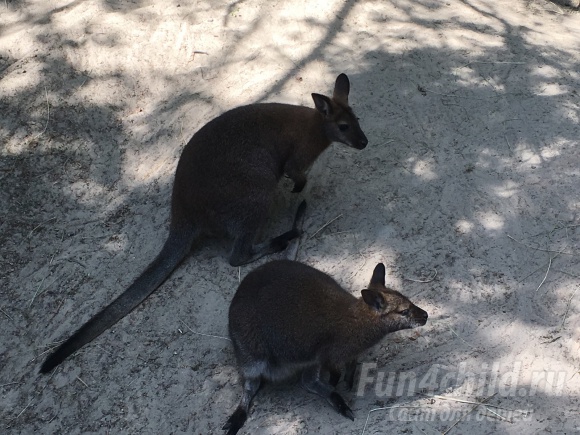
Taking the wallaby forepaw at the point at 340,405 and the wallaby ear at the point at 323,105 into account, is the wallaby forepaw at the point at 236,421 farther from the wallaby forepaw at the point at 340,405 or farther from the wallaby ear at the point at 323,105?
the wallaby ear at the point at 323,105

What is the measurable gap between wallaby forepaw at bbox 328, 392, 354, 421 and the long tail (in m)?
1.71

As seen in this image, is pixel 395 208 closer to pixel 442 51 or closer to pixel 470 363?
pixel 470 363

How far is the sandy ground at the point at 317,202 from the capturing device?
460cm

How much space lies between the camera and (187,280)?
5551mm

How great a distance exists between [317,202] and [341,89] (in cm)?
97

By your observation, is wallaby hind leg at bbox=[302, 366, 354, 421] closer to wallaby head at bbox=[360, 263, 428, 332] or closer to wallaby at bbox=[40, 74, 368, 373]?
wallaby head at bbox=[360, 263, 428, 332]

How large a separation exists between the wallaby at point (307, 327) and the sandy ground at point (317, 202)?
16 centimetres

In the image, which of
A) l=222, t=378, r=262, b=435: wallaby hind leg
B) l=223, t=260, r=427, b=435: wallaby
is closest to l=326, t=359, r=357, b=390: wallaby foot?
l=223, t=260, r=427, b=435: wallaby

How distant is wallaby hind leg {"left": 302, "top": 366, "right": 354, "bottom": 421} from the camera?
4418mm

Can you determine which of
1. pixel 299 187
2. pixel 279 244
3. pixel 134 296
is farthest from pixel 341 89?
Answer: pixel 134 296

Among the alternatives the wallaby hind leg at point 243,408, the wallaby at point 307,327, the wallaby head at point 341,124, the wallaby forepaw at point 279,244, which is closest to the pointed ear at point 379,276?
the wallaby at point 307,327

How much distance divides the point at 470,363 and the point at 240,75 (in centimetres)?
377

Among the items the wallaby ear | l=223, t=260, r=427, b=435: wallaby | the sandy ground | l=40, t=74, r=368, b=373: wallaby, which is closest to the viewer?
l=223, t=260, r=427, b=435: wallaby

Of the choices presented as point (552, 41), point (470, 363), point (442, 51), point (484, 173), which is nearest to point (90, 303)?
point (470, 363)
